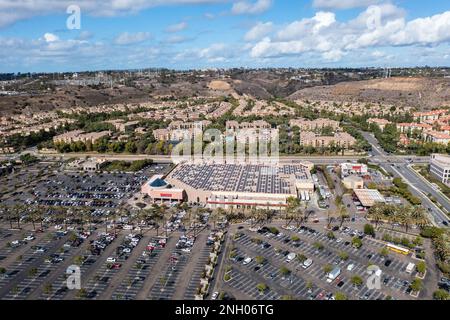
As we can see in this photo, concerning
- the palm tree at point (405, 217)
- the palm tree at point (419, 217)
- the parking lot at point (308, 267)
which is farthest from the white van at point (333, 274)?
the palm tree at point (419, 217)

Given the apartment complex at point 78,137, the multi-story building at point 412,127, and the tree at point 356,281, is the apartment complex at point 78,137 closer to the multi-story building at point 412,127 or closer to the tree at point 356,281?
the tree at point 356,281

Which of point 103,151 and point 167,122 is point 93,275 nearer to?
point 103,151

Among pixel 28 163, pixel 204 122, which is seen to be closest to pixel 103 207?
pixel 28 163

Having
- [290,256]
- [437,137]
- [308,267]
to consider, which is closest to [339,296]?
[308,267]

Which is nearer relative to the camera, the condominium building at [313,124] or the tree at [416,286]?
the tree at [416,286]

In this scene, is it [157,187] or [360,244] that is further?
[157,187]

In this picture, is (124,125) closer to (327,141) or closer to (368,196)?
(327,141)

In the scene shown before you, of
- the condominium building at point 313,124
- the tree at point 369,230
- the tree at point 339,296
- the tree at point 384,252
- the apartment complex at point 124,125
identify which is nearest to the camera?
the tree at point 339,296
